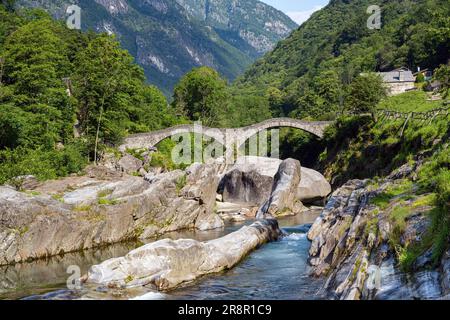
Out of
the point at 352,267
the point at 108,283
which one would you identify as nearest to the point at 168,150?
the point at 108,283

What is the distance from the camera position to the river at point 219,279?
20062 millimetres

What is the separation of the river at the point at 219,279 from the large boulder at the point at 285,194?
37.2 ft

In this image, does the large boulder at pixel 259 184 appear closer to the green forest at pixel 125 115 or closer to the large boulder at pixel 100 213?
the green forest at pixel 125 115

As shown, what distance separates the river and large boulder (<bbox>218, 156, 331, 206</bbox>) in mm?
19262

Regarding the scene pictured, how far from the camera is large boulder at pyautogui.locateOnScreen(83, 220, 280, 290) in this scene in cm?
2136

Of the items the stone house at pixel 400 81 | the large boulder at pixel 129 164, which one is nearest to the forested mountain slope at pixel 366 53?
the stone house at pixel 400 81

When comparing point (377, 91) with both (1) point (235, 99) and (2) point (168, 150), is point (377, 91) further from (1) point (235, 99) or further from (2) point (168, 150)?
(1) point (235, 99)

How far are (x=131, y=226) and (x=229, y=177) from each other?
21968mm

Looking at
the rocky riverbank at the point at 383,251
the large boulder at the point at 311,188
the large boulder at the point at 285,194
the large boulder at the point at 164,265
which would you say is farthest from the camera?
the large boulder at the point at 311,188

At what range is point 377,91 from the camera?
6850 centimetres

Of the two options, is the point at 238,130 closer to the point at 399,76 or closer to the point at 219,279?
the point at 399,76

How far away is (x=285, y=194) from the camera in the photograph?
4641cm

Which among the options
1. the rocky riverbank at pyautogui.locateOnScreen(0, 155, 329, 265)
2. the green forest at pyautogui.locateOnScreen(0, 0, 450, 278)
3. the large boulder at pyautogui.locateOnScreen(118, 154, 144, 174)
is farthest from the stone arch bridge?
the rocky riverbank at pyautogui.locateOnScreen(0, 155, 329, 265)

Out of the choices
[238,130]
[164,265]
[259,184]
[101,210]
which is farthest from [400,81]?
[164,265]
